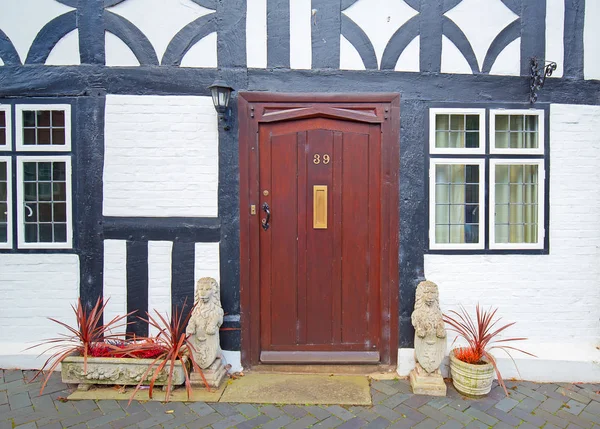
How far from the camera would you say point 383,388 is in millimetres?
3523

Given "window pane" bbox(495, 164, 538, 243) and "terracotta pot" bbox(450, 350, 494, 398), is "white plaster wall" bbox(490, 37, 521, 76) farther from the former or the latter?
"terracotta pot" bbox(450, 350, 494, 398)

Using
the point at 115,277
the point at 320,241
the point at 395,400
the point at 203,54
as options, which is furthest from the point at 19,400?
the point at 203,54

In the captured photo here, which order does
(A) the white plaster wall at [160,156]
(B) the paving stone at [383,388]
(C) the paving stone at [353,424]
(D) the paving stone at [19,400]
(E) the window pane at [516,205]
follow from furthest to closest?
1. (E) the window pane at [516,205]
2. (A) the white plaster wall at [160,156]
3. (B) the paving stone at [383,388]
4. (D) the paving stone at [19,400]
5. (C) the paving stone at [353,424]

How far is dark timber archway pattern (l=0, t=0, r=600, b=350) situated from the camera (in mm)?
3750

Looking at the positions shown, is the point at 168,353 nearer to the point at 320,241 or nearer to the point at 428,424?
the point at 320,241

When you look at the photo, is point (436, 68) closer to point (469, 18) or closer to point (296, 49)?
point (469, 18)

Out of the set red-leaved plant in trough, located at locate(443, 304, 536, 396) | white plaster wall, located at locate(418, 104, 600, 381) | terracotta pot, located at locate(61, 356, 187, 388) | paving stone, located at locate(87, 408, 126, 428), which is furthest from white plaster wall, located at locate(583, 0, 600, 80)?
paving stone, located at locate(87, 408, 126, 428)

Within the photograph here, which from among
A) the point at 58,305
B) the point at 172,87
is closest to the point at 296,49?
the point at 172,87

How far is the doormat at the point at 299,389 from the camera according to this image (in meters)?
3.30

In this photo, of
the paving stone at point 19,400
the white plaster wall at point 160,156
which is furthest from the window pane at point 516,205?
the paving stone at point 19,400

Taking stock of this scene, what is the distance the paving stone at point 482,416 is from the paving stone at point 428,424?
332mm

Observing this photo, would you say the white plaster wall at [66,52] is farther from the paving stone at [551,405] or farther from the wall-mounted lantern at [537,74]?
the paving stone at [551,405]

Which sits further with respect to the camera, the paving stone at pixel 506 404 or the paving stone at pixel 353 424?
the paving stone at pixel 506 404

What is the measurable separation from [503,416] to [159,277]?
124 inches
